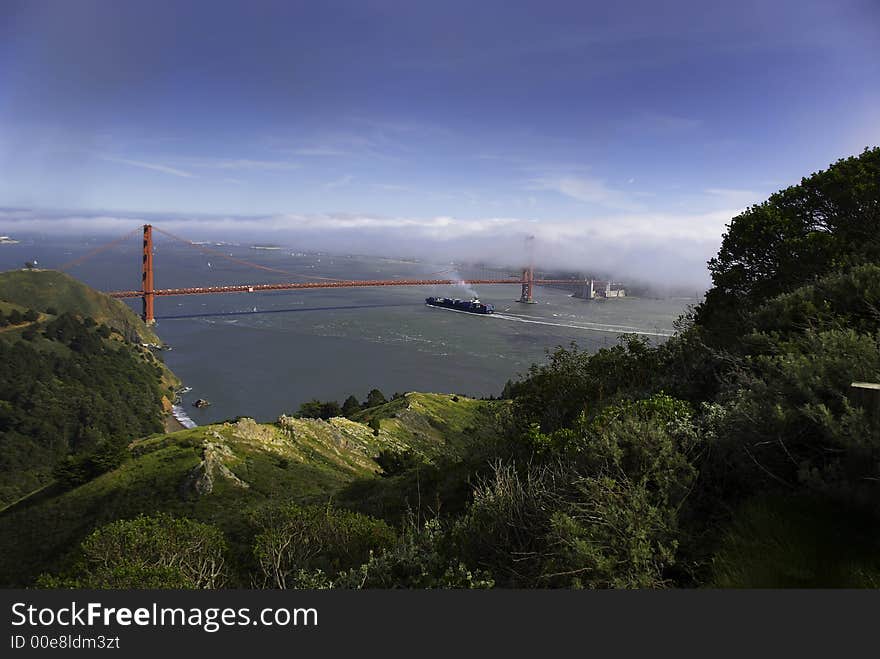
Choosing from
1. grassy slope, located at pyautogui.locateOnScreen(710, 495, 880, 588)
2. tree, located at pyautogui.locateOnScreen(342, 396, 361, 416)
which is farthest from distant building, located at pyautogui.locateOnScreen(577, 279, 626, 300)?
grassy slope, located at pyautogui.locateOnScreen(710, 495, 880, 588)

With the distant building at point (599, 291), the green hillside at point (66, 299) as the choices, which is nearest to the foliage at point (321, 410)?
the green hillside at point (66, 299)

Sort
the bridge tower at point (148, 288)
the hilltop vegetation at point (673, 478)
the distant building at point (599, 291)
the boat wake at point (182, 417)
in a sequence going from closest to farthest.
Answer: the hilltop vegetation at point (673, 478)
the boat wake at point (182, 417)
the bridge tower at point (148, 288)
the distant building at point (599, 291)

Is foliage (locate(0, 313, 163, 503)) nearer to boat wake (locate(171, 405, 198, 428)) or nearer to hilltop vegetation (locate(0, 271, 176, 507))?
hilltop vegetation (locate(0, 271, 176, 507))

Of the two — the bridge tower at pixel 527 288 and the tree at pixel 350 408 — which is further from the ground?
the bridge tower at pixel 527 288


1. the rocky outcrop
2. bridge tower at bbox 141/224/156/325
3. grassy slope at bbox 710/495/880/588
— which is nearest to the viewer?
grassy slope at bbox 710/495/880/588

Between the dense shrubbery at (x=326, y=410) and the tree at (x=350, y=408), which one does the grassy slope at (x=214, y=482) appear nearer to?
the dense shrubbery at (x=326, y=410)

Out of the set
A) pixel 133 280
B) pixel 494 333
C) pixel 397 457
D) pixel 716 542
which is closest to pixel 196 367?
pixel 494 333
